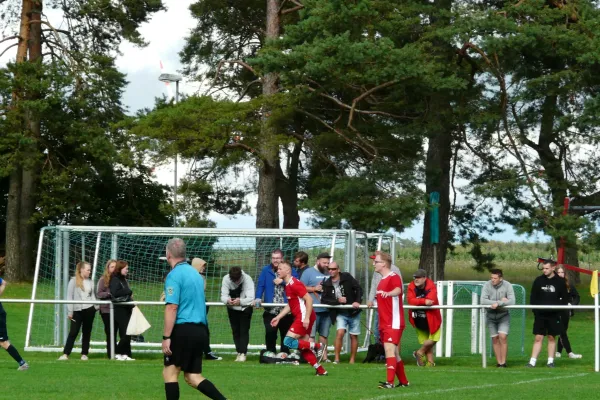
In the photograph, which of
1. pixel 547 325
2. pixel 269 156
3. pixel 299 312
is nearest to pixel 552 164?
pixel 269 156

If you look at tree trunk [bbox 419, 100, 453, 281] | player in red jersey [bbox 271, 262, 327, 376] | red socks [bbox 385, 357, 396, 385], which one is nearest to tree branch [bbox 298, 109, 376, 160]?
tree trunk [bbox 419, 100, 453, 281]

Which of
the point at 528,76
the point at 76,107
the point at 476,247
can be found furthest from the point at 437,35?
the point at 76,107

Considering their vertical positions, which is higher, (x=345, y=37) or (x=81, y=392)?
(x=345, y=37)

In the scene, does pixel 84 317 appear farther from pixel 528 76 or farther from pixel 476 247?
pixel 476 247

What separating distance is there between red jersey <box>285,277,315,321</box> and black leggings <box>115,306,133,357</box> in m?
4.48

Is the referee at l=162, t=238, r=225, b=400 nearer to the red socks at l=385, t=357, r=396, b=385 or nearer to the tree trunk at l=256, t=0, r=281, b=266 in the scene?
the red socks at l=385, t=357, r=396, b=385

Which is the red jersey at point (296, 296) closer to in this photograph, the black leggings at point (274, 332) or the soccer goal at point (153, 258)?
the black leggings at point (274, 332)

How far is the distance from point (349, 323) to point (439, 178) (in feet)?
52.6

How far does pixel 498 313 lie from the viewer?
17906 mm

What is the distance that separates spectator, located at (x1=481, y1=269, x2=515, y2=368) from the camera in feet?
58.4

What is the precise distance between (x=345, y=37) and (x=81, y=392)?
17.7 metres

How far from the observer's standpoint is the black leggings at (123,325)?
1827 cm

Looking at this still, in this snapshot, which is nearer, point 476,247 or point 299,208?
point 299,208

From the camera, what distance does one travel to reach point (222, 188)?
1684 inches
